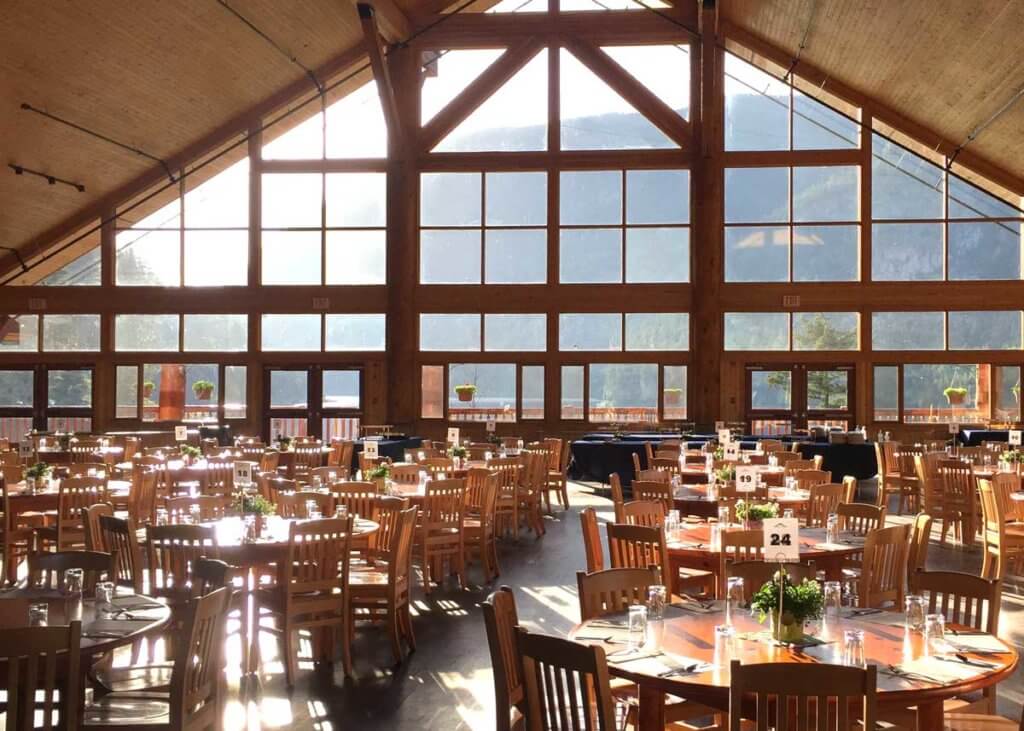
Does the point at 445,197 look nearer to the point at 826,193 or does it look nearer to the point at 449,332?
the point at 449,332

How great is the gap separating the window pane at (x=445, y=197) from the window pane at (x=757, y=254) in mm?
5125

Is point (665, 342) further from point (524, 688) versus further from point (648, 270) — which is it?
point (524, 688)

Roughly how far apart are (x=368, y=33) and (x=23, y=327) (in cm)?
942

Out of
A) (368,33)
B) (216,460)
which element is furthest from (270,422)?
(216,460)

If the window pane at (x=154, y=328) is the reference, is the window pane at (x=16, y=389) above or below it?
below

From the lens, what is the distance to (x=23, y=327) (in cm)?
2059

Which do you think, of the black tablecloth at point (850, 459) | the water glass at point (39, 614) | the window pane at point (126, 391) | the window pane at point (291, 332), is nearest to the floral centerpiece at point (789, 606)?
the water glass at point (39, 614)

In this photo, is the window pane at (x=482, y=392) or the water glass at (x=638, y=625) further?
the window pane at (x=482, y=392)

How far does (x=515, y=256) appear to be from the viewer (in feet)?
65.9

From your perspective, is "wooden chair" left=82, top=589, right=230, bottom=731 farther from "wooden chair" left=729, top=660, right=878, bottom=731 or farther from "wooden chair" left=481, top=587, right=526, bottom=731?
"wooden chair" left=729, top=660, right=878, bottom=731

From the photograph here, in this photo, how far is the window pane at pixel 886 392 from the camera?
63.2 ft

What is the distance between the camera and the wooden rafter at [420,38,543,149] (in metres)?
20.1

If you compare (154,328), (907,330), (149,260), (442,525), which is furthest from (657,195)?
(442,525)

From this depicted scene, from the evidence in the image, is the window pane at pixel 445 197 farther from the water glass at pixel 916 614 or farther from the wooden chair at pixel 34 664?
the wooden chair at pixel 34 664
